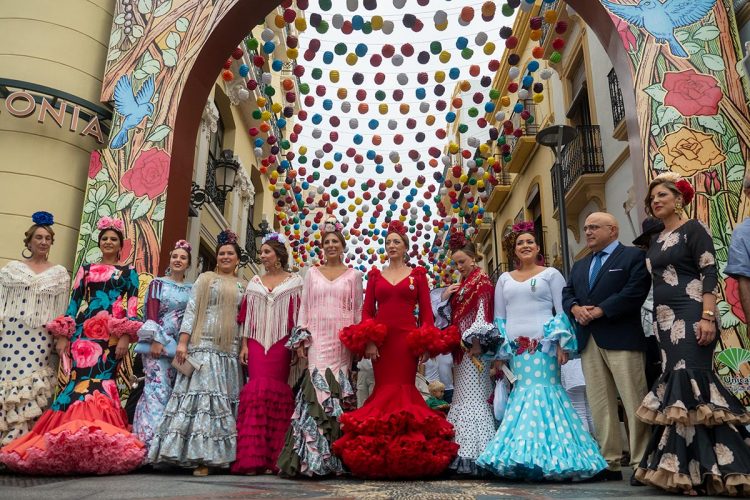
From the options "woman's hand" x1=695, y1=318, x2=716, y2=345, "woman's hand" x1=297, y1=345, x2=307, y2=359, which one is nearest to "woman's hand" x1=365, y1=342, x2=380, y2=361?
"woman's hand" x1=297, y1=345, x2=307, y2=359

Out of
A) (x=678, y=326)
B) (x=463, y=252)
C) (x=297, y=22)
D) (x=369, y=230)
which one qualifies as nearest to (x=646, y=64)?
(x=463, y=252)

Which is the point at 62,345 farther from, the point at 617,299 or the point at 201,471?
the point at 617,299

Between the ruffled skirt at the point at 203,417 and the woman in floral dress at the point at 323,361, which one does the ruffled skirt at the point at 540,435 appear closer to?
the woman in floral dress at the point at 323,361

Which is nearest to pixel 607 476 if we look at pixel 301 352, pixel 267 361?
pixel 301 352

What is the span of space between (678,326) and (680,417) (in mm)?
534

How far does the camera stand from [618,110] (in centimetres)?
1026

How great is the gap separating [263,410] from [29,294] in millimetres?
2139

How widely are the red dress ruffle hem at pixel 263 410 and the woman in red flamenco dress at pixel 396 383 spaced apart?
54 cm

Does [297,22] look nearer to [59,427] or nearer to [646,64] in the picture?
[646,64]

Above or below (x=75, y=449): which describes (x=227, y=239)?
above

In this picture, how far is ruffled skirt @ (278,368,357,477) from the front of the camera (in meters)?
4.06

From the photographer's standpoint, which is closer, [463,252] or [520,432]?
[520,432]

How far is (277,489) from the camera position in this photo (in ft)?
11.0

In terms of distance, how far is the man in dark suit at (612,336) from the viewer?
3857 millimetres
